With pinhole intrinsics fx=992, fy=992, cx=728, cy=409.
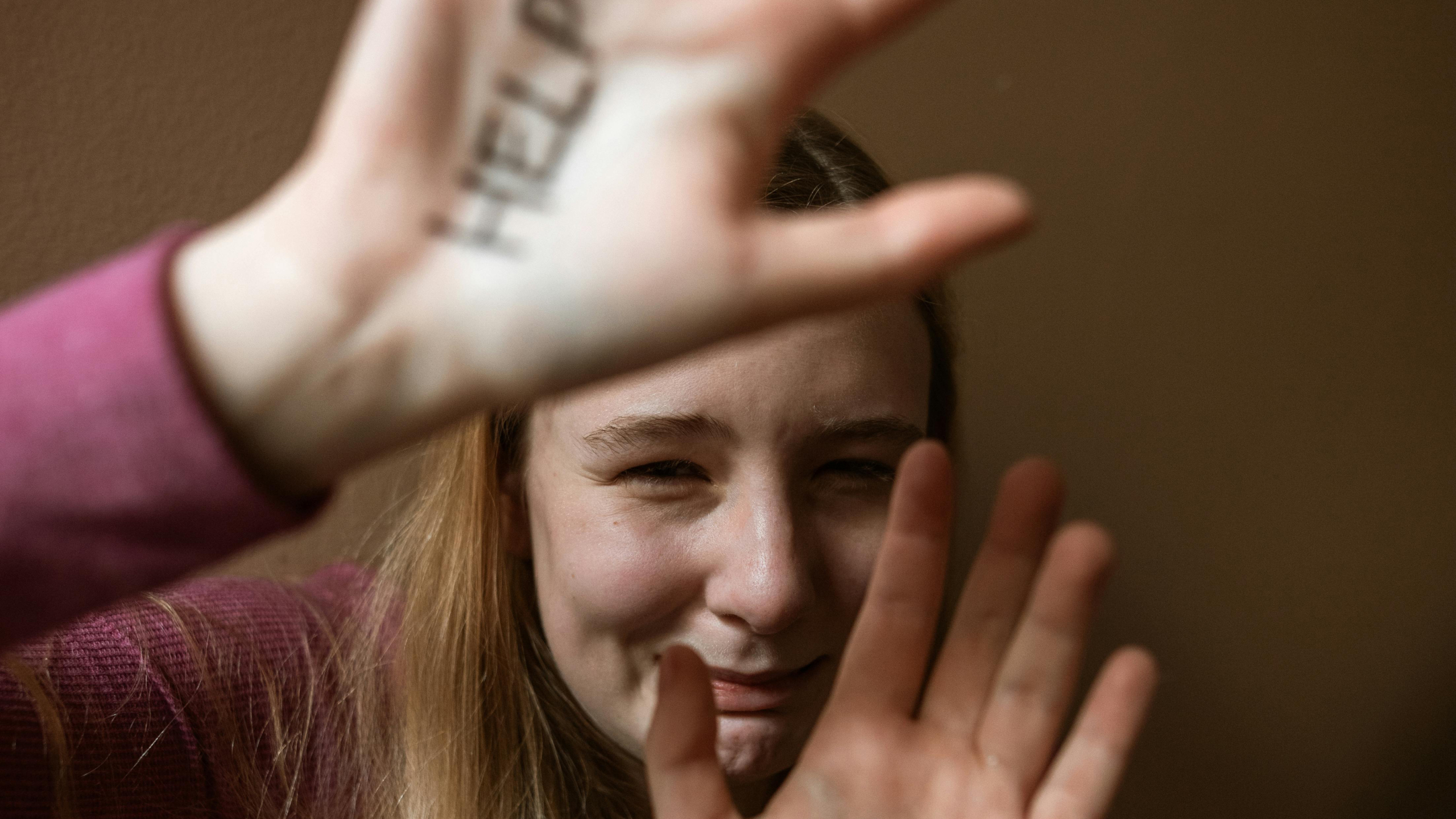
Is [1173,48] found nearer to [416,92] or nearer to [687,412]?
[687,412]

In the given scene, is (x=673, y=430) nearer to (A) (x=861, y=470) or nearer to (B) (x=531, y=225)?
(A) (x=861, y=470)

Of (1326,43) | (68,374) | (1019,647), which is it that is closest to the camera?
(68,374)

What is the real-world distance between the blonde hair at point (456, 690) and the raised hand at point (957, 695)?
1.17 feet

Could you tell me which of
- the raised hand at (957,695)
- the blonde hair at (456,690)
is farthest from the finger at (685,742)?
the blonde hair at (456,690)

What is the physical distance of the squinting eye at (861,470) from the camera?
0.74m

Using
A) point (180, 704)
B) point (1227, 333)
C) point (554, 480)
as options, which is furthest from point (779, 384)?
point (1227, 333)

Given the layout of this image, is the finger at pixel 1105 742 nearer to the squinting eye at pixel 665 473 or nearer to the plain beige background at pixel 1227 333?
the squinting eye at pixel 665 473

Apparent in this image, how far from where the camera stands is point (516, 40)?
345 millimetres

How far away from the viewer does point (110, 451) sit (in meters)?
0.33

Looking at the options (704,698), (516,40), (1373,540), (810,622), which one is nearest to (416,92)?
(516,40)

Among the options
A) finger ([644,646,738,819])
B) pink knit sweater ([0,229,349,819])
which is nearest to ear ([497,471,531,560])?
finger ([644,646,738,819])

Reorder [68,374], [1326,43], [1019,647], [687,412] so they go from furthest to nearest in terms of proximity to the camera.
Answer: [1326,43]
[687,412]
[1019,647]
[68,374]

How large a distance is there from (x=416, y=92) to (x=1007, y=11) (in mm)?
933

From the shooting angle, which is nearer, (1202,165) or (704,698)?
(704,698)
